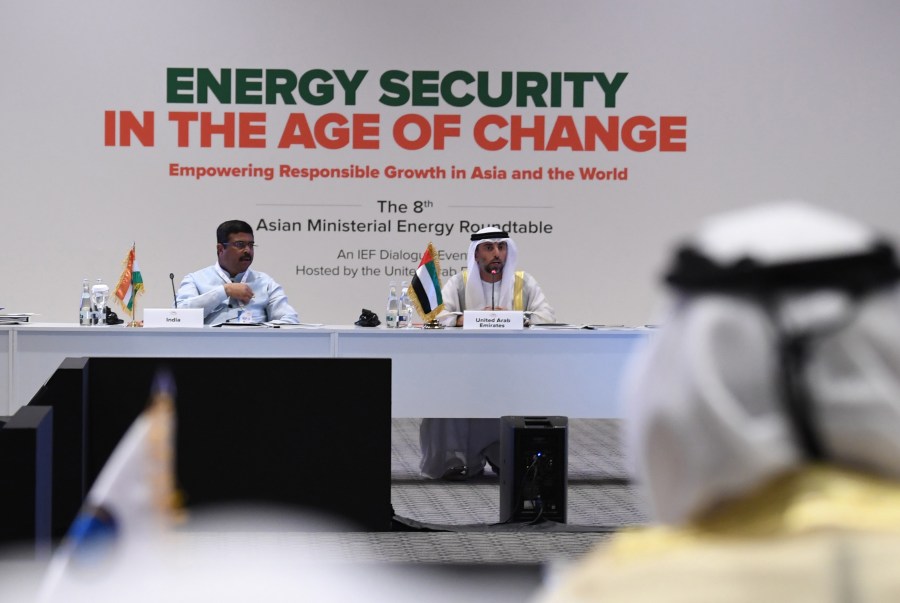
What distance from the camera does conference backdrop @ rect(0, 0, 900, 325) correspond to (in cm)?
894

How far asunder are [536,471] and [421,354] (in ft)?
3.83

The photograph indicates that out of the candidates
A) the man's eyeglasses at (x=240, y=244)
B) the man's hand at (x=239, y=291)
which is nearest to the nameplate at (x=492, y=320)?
the man's hand at (x=239, y=291)

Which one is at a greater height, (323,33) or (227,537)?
(323,33)

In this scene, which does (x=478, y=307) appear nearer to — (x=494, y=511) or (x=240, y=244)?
(x=240, y=244)

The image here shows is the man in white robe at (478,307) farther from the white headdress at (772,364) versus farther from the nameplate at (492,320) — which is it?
Result: the white headdress at (772,364)

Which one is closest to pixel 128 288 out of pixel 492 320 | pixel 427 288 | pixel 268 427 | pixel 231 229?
pixel 231 229

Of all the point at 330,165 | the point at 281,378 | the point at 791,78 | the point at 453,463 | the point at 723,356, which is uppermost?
the point at 791,78

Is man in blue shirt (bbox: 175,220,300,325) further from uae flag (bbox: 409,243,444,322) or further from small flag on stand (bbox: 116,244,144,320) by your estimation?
uae flag (bbox: 409,243,444,322)

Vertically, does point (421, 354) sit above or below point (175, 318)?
below

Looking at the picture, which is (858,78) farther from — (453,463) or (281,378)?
(281,378)

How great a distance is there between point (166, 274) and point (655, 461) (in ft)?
29.0

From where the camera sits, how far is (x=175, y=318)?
234 inches

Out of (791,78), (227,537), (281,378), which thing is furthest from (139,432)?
(791,78)

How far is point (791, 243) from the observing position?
57 centimetres
